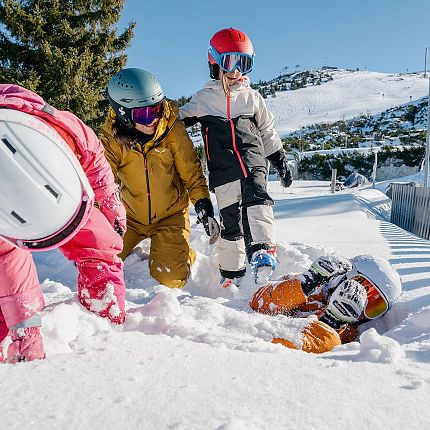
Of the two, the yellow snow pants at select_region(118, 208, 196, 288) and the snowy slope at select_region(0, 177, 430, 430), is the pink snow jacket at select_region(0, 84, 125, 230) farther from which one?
the yellow snow pants at select_region(118, 208, 196, 288)

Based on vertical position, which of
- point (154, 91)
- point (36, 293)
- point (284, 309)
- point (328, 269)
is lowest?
point (284, 309)

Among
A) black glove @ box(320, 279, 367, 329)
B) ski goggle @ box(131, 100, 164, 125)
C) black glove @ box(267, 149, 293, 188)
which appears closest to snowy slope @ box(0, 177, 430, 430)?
black glove @ box(320, 279, 367, 329)

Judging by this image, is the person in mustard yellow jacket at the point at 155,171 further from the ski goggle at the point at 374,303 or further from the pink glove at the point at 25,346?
the pink glove at the point at 25,346

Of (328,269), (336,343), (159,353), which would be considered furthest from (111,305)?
(328,269)

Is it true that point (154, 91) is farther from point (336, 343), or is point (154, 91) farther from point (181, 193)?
point (336, 343)

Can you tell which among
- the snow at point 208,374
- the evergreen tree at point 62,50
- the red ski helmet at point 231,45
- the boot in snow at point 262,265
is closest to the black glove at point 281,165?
the red ski helmet at point 231,45

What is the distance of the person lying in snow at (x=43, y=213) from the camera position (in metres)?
1.55

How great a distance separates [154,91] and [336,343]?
1.99m

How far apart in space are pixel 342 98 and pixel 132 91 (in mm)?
69257

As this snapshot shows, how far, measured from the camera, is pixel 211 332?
2045 mm

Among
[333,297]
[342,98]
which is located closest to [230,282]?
[333,297]

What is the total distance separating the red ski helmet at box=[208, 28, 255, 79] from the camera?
334 cm

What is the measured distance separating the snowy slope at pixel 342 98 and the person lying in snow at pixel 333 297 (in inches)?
1805

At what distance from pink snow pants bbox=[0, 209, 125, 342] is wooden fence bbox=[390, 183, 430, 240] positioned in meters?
7.54
